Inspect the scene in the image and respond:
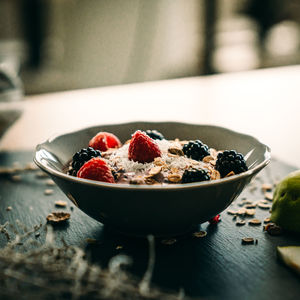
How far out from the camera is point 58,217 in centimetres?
81

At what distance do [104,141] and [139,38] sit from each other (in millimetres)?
3281

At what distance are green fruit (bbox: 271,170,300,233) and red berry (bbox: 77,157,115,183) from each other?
1.00 feet

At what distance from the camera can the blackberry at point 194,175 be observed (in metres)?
0.69

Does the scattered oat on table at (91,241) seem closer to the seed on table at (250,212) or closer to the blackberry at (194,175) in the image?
the blackberry at (194,175)

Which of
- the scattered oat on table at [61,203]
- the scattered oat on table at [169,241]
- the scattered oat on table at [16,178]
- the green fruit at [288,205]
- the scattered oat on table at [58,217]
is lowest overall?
the scattered oat on table at [16,178]

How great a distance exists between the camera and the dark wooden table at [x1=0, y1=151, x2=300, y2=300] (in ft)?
1.92

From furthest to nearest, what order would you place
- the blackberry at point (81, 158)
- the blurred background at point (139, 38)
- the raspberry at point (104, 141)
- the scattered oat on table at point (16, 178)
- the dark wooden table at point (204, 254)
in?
the blurred background at point (139, 38), the scattered oat on table at point (16, 178), the raspberry at point (104, 141), the blackberry at point (81, 158), the dark wooden table at point (204, 254)

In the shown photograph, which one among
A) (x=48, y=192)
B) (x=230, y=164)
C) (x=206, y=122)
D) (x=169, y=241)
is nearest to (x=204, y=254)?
(x=169, y=241)

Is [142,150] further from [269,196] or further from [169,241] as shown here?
[269,196]

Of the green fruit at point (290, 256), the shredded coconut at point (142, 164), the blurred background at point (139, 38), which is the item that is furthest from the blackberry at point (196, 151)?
the blurred background at point (139, 38)

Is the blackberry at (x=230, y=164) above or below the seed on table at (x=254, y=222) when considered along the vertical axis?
above

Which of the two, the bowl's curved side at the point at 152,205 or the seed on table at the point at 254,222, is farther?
the seed on table at the point at 254,222

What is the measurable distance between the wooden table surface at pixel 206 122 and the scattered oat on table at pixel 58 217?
12mm

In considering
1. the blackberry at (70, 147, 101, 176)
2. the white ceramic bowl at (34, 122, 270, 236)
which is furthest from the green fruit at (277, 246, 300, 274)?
the blackberry at (70, 147, 101, 176)
